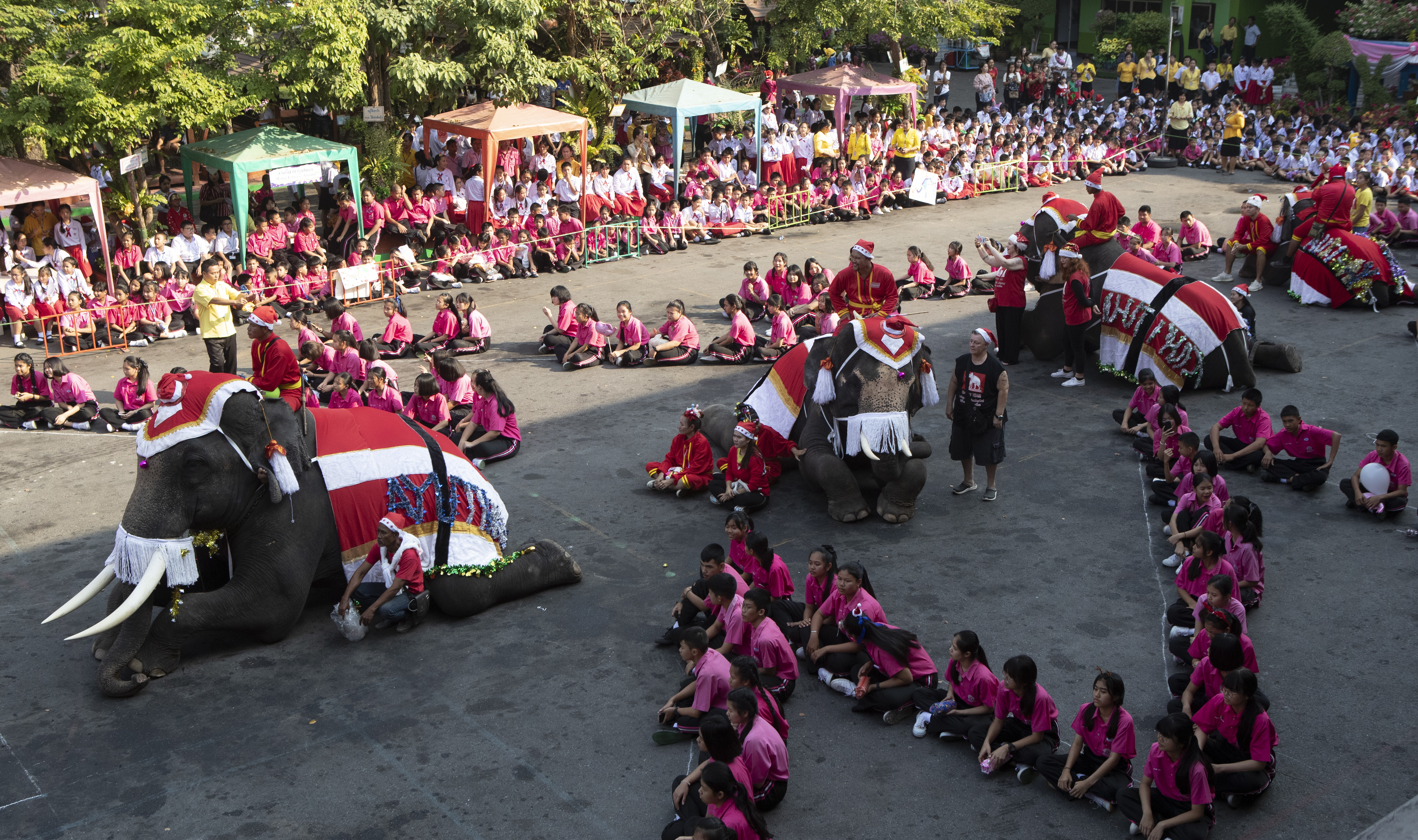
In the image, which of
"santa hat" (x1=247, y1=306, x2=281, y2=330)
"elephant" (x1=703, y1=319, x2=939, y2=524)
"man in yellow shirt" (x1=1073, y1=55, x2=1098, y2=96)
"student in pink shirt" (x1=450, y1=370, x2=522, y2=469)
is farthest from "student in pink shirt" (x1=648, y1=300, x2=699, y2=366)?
"man in yellow shirt" (x1=1073, y1=55, x2=1098, y2=96)

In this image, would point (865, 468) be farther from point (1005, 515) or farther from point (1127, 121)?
point (1127, 121)

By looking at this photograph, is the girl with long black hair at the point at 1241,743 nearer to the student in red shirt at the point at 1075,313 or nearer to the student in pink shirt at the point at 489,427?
the student in pink shirt at the point at 489,427

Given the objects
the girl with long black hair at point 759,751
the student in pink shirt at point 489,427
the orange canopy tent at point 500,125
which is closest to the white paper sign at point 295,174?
the orange canopy tent at point 500,125

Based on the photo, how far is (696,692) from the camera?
22.9 ft

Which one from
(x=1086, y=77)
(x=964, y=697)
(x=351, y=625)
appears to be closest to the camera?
(x=964, y=697)

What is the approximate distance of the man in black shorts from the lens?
33.3 ft

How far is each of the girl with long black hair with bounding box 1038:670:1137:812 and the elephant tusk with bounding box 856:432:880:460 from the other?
3329mm

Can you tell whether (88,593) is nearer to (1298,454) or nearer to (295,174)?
(1298,454)

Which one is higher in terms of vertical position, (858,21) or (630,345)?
(858,21)

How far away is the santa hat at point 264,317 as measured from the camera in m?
9.52

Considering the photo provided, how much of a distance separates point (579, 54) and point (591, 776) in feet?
56.9

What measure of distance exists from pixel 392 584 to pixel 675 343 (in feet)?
20.7

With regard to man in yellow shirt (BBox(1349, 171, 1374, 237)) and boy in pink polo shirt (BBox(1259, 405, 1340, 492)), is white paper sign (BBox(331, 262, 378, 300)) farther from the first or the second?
man in yellow shirt (BBox(1349, 171, 1374, 237))

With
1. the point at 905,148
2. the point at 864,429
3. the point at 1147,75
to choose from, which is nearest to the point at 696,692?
the point at 864,429
